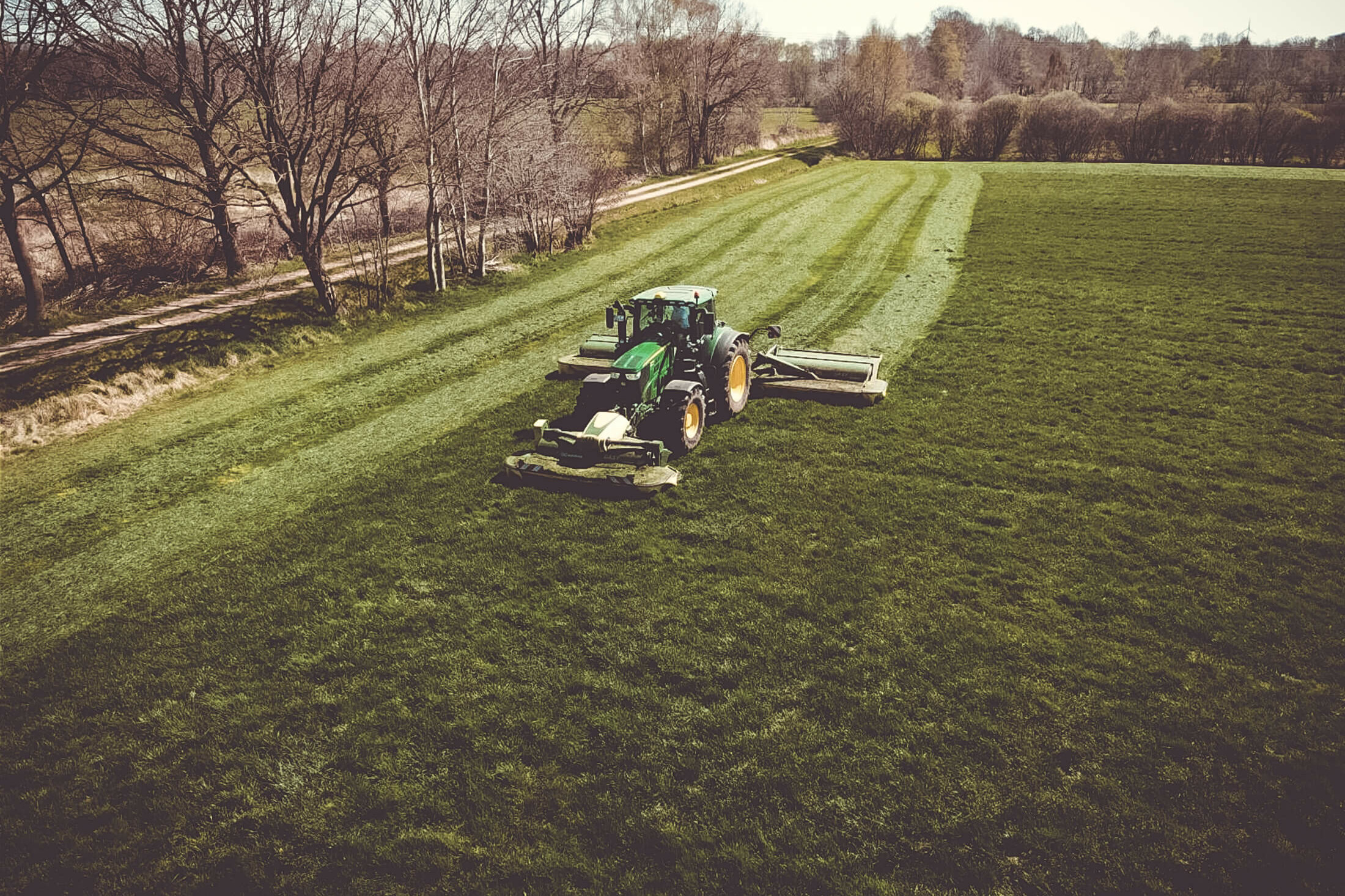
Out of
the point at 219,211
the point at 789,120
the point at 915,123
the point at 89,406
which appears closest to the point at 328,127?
the point at 219,211

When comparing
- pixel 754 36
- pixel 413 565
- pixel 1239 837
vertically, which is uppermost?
pixel 754 36

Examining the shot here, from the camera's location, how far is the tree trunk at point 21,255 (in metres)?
18.4

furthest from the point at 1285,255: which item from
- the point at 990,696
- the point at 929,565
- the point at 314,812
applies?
the point at 314,812

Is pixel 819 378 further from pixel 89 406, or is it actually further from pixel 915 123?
pixel 915 123

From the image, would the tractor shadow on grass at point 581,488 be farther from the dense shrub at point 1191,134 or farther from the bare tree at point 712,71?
the dense shrub at point 1191,134

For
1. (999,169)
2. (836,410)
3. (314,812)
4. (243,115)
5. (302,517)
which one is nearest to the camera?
(314,812)

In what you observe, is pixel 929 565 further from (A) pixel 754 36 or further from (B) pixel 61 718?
(A) pixel 754 36

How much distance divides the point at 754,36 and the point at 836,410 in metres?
51.6

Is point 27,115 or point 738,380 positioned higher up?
point 27,115

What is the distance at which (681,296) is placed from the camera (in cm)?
1209

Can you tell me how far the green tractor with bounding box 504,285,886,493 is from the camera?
1065 centimetres

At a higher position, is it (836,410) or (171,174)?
(171,174)

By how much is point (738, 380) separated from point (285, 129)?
51.4ft

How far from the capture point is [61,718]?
282 inches
